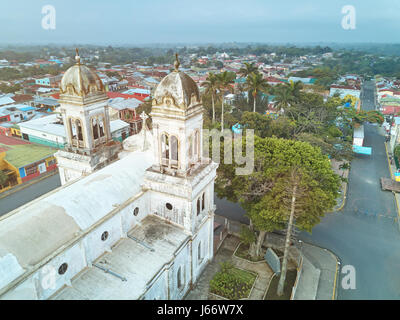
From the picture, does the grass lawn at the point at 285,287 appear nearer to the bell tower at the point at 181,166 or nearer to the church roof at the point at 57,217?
the bell tower at the point at 181,166

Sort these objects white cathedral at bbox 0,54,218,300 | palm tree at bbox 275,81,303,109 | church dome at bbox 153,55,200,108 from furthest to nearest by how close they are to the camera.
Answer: palm tree at bbox 275,81,303,109 < church dome at bbox 153,55,200,108 < white cathedral at bbox 0,54,218,300

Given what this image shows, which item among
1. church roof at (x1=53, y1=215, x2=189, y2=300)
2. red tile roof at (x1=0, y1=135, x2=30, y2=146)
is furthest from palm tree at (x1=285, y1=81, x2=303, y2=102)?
red tile roof at (x1=0, y1=135, x2=30, y2=146)

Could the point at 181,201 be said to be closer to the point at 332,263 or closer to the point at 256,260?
the point at 256,260

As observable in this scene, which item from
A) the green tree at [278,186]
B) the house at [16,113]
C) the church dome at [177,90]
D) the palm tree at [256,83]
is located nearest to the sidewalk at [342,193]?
Result: the green tree at [278,186]

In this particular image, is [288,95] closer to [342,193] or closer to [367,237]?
[342,193]

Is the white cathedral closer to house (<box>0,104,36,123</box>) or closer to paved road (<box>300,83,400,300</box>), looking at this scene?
paved road (<box>300,83,400,300</box>)

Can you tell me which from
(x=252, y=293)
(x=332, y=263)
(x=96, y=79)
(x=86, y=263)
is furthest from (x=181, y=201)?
(x=332, y=263)

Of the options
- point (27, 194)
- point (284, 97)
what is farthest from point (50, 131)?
point (284, 97)
